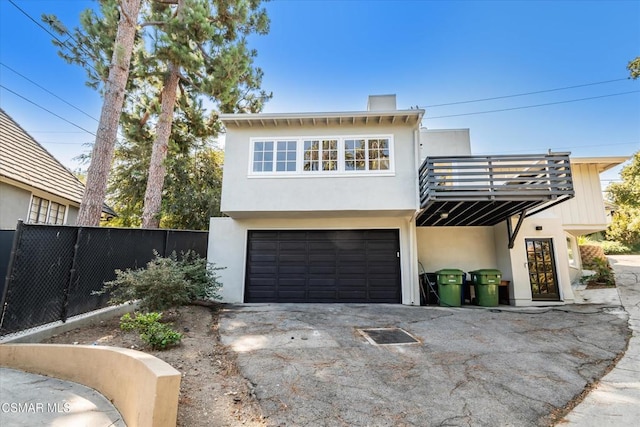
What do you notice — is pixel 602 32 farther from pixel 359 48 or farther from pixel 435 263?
pixel 435 263

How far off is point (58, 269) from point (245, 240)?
511 centimetres

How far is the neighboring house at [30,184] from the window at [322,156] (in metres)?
6.86

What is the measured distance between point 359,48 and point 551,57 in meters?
7.86

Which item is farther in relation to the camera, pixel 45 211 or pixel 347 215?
pixel 45 211

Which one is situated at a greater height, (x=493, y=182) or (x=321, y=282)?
(x=493, y=182)

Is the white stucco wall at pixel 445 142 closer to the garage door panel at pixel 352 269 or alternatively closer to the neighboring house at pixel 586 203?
the neighboring house at pixel 586 203

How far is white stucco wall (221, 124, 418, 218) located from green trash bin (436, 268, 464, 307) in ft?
7.91

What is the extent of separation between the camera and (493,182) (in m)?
7.68

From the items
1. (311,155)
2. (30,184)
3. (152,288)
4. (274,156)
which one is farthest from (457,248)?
(30,184)

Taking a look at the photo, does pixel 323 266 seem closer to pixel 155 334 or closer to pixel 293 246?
pixel 293 246

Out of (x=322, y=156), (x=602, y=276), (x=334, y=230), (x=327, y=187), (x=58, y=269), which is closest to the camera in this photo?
(x=58, y=269)

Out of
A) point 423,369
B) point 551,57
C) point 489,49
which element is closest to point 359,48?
point 489,49

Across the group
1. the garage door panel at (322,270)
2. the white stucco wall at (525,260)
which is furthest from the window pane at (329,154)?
the white stucco wall at (525,260)

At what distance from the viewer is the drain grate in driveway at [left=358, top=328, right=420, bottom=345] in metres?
4.92
